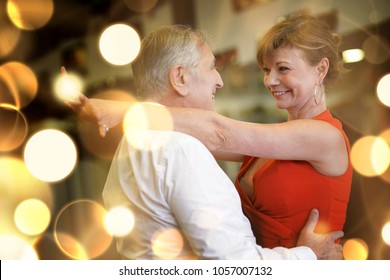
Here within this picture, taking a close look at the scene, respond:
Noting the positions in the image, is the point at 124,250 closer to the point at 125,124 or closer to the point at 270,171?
the point at 125,124

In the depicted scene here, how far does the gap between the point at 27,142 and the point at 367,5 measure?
1.45 m

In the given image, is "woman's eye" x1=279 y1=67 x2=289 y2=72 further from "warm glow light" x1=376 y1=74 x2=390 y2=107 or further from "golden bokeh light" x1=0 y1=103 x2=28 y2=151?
"golden bokeh light" x1=0 y1=103 x2=28 y2=151

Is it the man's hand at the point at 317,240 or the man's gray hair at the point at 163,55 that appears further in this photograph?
the man's hand at the point at 317,240

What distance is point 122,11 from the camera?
1701mm

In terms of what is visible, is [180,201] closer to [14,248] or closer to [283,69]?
A: [283,69]

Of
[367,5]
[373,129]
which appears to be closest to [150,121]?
[373,129]

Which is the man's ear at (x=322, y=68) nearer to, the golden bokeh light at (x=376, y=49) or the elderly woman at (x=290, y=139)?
the elderly woman at (x=290, y=139)

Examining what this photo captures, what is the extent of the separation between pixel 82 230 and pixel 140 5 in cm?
105

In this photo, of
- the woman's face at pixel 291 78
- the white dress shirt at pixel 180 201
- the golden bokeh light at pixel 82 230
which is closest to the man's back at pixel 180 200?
the white dress shirt at pixel 180 201

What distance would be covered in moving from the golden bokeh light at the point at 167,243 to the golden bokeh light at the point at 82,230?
2.37 feet

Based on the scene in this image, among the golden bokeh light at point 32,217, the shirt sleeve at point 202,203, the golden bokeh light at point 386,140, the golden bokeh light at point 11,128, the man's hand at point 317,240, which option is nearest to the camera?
the shirt sleeve at point 202,203

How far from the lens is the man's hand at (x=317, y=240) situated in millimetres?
1114

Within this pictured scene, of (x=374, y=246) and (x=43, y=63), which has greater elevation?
(x=43, y=63)

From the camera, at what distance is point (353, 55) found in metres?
1.55
